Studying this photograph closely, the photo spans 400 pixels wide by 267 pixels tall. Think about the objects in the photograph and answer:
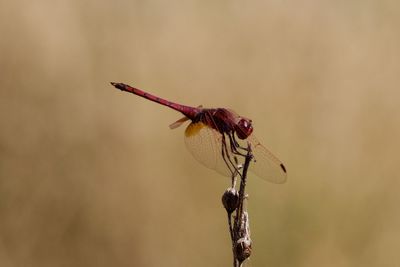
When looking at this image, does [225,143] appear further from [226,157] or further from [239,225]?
[239,225]

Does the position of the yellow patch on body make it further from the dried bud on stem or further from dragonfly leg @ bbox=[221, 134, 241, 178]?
the dried bud on stem

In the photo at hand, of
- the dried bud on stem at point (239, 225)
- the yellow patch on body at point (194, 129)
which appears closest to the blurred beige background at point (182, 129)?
the yellow patch on body at point (194, 129)

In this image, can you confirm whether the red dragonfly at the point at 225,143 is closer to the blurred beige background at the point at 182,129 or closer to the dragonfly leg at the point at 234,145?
the dragonfly leg at the point at 234,145

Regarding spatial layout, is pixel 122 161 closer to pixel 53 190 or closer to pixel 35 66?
pixel 53 190

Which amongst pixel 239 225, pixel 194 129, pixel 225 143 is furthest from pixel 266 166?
pixel 239 225

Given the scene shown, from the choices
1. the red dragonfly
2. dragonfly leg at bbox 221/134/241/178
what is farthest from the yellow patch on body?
dragonfly leg at bbox 221/134/241/178

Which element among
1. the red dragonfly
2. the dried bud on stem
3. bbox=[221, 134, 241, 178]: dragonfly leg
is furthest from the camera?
the red dragonfly
